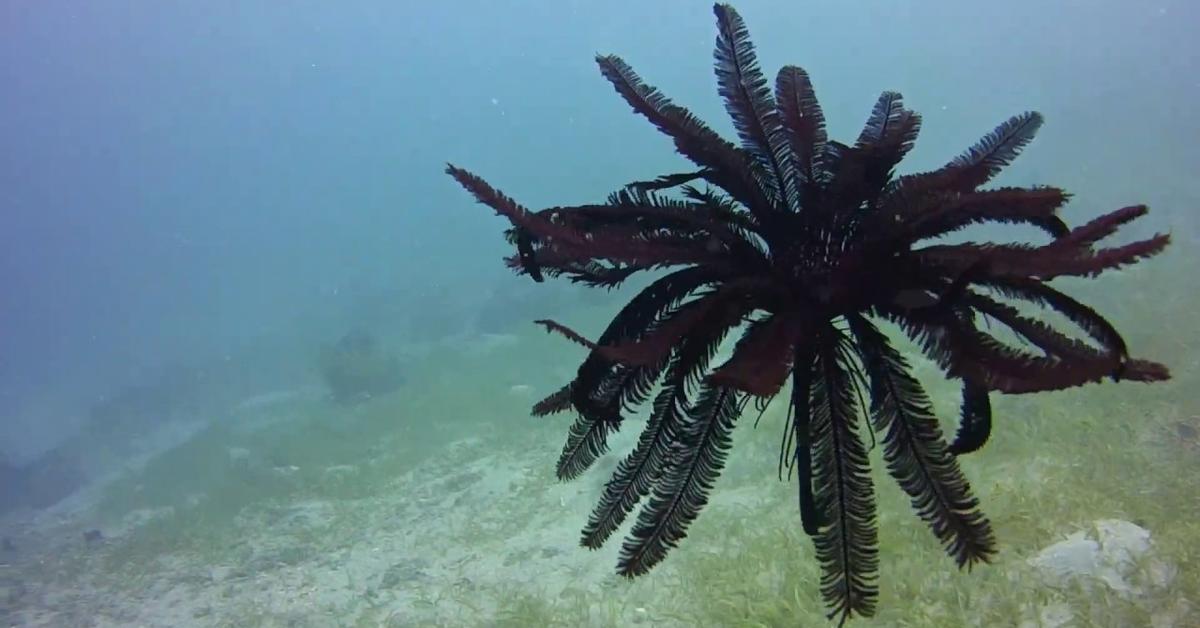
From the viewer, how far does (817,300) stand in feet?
8.12

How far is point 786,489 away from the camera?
8.40m

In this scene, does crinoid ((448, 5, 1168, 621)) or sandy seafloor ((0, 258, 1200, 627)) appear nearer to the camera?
crinoid ((448, 5, 1168, 621))

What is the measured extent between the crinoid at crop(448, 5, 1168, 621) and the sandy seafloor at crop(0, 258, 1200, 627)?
2.91m

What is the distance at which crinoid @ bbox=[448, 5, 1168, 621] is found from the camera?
2287 mm

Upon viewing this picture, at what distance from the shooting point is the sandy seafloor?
5.32 m

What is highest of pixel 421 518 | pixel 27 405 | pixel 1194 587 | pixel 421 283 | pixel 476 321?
pixel 421 283

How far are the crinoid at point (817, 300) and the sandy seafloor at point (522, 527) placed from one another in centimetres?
291

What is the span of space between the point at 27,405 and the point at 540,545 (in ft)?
124

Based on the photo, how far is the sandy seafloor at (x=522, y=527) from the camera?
532 cm

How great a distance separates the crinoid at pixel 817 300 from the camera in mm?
2287

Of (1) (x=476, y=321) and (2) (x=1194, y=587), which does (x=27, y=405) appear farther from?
(2) (x=1194, y=587)

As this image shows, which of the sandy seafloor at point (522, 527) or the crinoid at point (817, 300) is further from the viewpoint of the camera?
the sandy seafloor at point (522, 527)

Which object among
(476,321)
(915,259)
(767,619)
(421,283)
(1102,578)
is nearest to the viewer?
(915,259)

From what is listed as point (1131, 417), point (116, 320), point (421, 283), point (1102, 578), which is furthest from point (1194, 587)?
point (116, 320)
